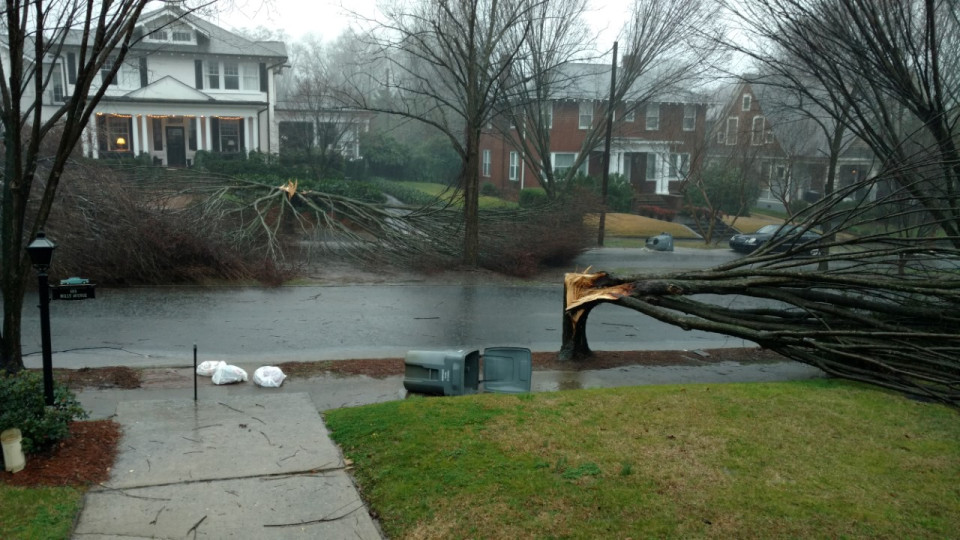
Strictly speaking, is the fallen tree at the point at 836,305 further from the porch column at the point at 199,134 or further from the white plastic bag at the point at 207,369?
the porch column at the point at 199,134

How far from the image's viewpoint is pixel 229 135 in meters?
41.5

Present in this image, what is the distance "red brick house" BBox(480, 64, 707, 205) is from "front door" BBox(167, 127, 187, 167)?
17.3 m

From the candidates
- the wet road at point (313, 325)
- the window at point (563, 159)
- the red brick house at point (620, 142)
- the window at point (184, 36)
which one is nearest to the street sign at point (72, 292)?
the wet road at point (313, 325)

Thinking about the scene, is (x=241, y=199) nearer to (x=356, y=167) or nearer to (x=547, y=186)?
(x=547, y=186)

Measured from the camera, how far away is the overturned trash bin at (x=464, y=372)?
9.09 meters

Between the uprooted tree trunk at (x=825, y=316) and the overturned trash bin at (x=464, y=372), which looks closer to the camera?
the uprooted tree trunk at (x=825, y=316)

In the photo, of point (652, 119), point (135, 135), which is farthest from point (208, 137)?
point (652, 119)

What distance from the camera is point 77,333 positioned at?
12.3 metres

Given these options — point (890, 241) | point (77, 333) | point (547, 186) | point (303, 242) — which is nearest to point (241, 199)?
point (303, 242)

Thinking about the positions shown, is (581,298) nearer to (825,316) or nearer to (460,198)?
(825,316)

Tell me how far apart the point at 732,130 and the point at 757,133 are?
350 inches

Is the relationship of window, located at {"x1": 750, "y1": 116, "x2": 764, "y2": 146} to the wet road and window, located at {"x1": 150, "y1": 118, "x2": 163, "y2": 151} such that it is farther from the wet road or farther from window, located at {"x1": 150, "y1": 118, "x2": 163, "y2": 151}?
window, located at {"x1": 150, "y1": 118, "x2": 163, "y2": 151}

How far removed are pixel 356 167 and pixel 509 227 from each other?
28523mm

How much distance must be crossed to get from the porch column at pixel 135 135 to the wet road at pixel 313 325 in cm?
2624
